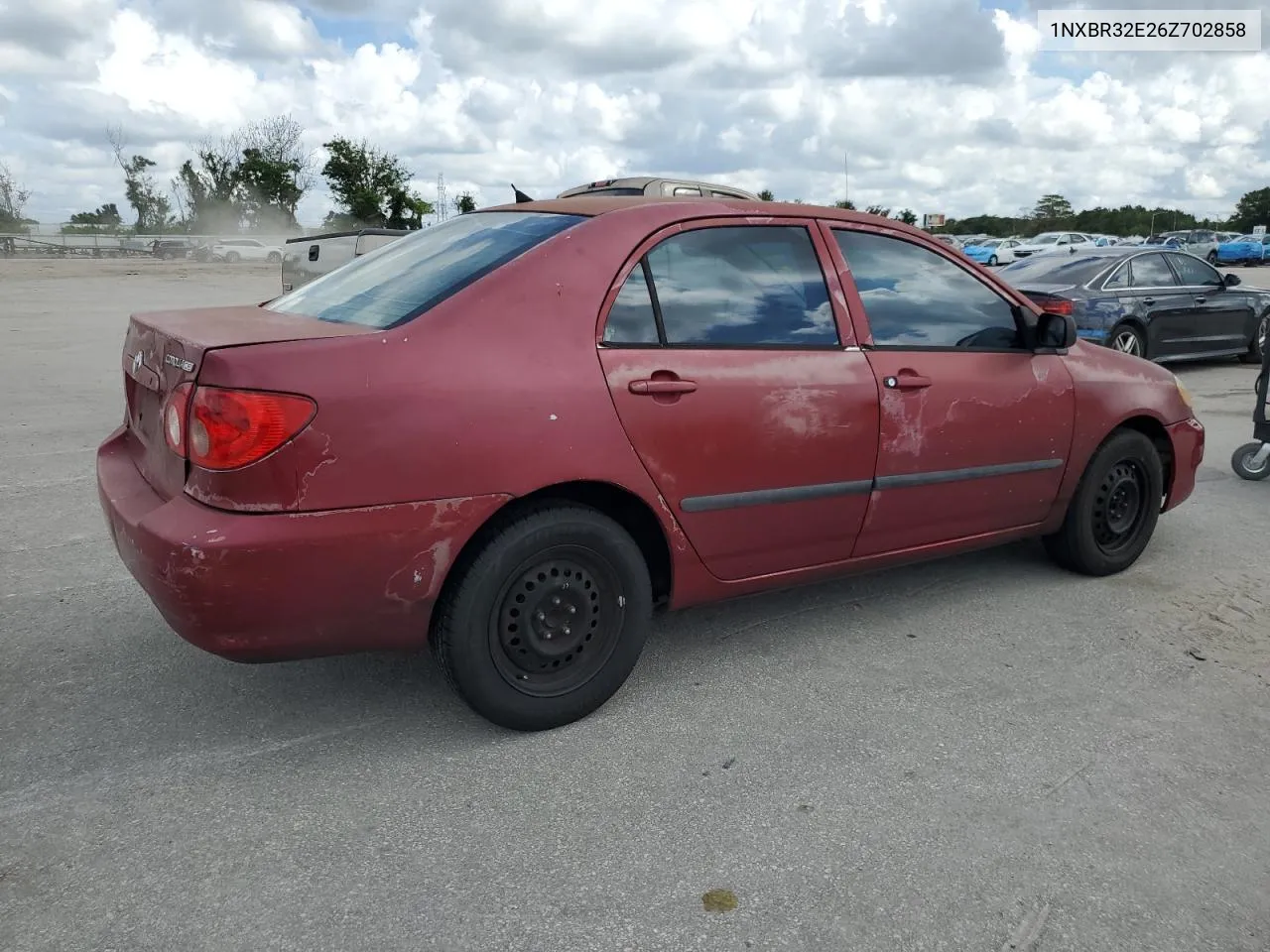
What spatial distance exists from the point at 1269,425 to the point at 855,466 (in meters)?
4.33

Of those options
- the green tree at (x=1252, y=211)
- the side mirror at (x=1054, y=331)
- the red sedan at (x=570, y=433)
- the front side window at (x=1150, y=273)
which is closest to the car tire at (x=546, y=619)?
the red sedan at (x=570, y=433)

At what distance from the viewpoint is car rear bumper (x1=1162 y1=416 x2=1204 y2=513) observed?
4.77 meters

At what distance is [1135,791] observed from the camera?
288cm

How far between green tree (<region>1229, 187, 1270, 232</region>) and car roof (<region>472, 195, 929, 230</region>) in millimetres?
79045

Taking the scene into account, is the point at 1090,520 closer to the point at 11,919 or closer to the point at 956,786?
the point at 956,786

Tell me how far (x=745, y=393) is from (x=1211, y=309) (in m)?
10.4

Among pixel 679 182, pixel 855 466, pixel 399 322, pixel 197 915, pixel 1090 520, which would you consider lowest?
pixel 197 915

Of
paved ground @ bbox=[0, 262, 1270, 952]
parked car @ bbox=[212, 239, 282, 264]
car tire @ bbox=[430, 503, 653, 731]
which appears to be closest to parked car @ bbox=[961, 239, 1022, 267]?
parked car @ bbox=[212, 239, 282, 264]

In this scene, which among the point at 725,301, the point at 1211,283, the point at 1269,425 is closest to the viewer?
the point at 725,301

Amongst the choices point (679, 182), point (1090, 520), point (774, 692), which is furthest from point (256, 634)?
point (679, 182)

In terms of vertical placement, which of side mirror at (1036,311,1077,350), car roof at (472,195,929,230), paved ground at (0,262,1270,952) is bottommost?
paved ground at (0,262,1270,952)

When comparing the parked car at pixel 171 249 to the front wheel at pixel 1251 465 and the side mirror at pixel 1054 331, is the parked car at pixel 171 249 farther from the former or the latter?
the side mirror at pixel 1054 331

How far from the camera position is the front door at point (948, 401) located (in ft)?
12.3

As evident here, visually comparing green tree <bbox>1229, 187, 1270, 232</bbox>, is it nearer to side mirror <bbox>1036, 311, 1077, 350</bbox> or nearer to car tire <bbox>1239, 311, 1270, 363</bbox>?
car tire <bbox>1239, 311, 1270, 363</bbox>
